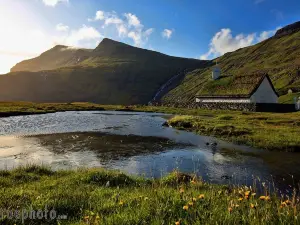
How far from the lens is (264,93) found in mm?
72938

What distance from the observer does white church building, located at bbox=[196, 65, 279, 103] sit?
7138cm

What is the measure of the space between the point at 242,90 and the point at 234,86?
4.89m

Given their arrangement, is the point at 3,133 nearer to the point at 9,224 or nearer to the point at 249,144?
→ the point at 249,144

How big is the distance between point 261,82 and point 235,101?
7814mm

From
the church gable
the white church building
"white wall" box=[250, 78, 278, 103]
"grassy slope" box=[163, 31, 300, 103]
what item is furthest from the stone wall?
"grassy slope" box=[163, 31, 300, 103]

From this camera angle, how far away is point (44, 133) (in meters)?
38.6

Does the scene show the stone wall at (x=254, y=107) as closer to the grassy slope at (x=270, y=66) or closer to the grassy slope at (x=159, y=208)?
the grassy slope at (x=270, y=66)

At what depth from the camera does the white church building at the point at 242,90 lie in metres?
71.4

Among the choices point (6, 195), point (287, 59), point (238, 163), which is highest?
point (287, 59)

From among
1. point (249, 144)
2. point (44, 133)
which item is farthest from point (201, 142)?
point (44, 133)

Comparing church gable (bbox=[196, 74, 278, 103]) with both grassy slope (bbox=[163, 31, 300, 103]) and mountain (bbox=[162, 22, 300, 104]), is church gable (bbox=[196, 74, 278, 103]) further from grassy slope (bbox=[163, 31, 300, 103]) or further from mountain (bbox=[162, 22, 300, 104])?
grassy slope (bbox=[163, 31, 300, 103])

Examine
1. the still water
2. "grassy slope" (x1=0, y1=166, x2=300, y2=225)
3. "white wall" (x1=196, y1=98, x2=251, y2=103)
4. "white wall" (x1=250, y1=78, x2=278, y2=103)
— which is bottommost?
the still water

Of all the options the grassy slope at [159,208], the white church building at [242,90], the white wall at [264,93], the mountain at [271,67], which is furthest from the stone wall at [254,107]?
the grassy slope at [159,208]

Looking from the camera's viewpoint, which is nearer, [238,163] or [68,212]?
[68,212]
